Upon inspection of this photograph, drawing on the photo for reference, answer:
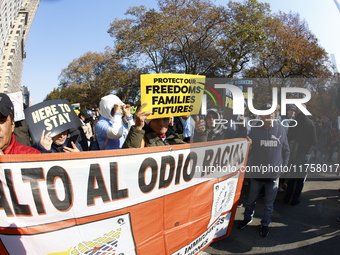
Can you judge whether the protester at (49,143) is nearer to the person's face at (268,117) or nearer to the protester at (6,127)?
the protester at (6,127)

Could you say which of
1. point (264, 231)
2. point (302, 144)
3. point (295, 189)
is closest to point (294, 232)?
point (264, 231)

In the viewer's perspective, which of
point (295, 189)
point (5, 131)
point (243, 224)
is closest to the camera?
point (5, 131)

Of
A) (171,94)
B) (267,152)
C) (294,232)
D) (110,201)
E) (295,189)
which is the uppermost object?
(171,94)

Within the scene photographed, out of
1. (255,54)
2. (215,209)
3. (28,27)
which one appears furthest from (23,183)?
(28,27)

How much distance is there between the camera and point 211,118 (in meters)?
3.79

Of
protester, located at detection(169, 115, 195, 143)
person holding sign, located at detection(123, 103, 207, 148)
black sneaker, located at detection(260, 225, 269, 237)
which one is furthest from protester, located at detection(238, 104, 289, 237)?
person holding sign, located at detection(123, 103, 207, 148)

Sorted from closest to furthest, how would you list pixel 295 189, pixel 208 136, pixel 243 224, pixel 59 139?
pixel 59 139 < pixel 208 136 < pixel 243 224 < pixel 295 189

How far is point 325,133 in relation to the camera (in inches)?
167

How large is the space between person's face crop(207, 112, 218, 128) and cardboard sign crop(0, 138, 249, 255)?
755 millimetres

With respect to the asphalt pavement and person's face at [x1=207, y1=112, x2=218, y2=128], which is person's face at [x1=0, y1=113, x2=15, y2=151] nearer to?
person's face at [x1=207, y1=112, x2=218, y2=128]

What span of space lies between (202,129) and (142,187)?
4.52ft

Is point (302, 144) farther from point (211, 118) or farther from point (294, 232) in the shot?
point (211, 118)

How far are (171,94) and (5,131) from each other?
66.1 inches

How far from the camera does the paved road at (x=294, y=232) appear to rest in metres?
3.47
